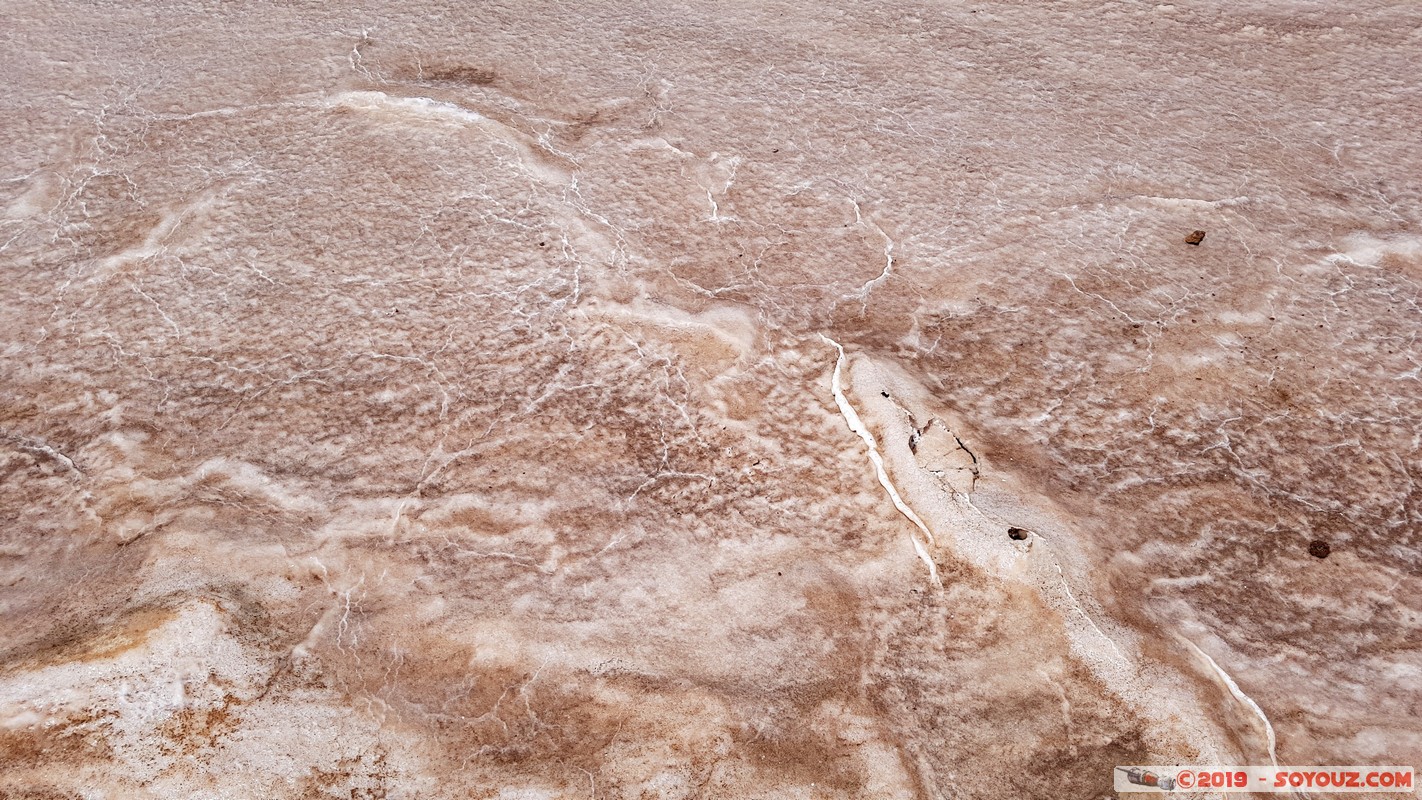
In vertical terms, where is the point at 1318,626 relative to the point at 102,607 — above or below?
below

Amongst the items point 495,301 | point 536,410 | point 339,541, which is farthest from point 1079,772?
point 495,301

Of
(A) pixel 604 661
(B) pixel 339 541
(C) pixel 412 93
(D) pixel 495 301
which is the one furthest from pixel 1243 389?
(C) pixel 412 93

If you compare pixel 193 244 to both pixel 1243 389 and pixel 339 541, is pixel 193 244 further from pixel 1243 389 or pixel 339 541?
pixel 1243 389

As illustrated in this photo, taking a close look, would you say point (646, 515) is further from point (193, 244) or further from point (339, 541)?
point (193, 244)

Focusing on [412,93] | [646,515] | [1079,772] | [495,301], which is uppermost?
[412,93]

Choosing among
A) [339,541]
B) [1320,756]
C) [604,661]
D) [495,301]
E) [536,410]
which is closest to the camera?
[1320,756]

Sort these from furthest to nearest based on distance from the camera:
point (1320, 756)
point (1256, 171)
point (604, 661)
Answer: point (1256, 171) → point (604, 661) → point (1320, 756)

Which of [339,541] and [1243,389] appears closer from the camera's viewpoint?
[339,541]
